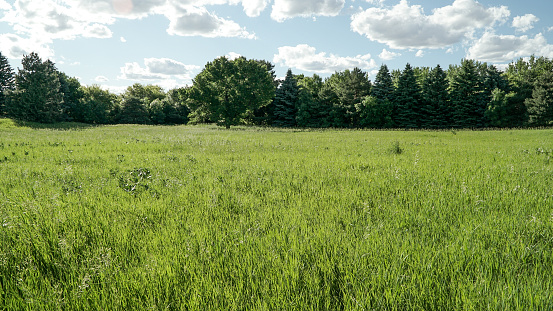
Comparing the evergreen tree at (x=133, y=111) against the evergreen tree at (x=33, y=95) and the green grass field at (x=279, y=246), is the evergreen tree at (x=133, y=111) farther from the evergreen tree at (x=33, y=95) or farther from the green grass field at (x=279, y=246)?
the green grass field at (x=279, y=246)

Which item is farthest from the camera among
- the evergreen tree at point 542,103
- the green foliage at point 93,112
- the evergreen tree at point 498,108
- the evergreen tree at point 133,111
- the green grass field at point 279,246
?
the evergreen tree at point 133,111

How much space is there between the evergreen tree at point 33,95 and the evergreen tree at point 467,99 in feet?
279

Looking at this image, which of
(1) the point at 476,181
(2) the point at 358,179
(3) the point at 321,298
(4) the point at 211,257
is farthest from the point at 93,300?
(1) the point at 476,181

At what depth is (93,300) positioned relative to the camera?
2.29 meters

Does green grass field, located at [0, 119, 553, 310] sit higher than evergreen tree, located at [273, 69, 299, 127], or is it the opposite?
evergreen tree, located at [273, 69, 299, 127]

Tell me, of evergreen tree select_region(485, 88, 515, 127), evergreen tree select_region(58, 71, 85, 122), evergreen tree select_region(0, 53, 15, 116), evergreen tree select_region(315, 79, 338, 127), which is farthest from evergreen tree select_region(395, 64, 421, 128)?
evergreen tree select_region(0, 53, 15, 116)

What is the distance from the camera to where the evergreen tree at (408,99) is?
194ft

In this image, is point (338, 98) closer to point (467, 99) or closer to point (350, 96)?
point (350, 96)

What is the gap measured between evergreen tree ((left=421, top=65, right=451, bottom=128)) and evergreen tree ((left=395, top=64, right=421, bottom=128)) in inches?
61.2

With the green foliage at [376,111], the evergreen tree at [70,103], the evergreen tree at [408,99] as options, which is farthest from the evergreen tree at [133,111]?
the evergreen tree at [408,99]

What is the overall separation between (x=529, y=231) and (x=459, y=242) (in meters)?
1.08

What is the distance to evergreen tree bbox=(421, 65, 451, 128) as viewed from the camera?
59156mm

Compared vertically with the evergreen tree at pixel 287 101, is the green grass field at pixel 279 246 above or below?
below

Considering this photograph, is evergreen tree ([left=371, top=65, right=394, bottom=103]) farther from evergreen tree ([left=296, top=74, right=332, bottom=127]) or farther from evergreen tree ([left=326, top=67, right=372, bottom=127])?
evergreen tree ([left=296, top=74, right=332, bottom=127])
